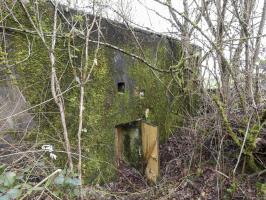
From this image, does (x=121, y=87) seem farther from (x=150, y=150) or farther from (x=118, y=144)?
(x=150, y=150)

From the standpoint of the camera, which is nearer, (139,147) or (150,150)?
(150,150)

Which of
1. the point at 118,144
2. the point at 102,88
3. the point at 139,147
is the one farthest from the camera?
the point at 139,147

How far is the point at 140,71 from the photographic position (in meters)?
5.67

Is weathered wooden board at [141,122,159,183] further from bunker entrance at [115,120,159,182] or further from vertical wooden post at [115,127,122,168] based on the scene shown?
vertical wooden post at [115,127,122,168]

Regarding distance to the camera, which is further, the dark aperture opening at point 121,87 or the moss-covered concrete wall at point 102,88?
the dark aperture opening at point 121,87

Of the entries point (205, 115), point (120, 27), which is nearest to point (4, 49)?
point (120, 27)

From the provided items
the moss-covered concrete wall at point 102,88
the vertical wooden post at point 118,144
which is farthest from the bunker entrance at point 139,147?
the moss-covered concrete wall at point 102,88

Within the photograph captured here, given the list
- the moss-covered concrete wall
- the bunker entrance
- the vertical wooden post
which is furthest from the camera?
the bunker entrance

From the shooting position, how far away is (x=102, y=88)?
15.6ft

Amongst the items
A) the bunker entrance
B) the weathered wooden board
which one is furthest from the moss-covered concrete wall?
the weathered wooden board

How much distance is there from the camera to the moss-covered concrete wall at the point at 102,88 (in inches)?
149

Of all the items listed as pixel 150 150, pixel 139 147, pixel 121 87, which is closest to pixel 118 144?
pixel 139 147

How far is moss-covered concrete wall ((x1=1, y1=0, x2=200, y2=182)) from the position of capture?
12.4ft

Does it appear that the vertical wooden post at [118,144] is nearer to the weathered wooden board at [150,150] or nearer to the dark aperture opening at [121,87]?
the weathered wooden board at [150,150]
